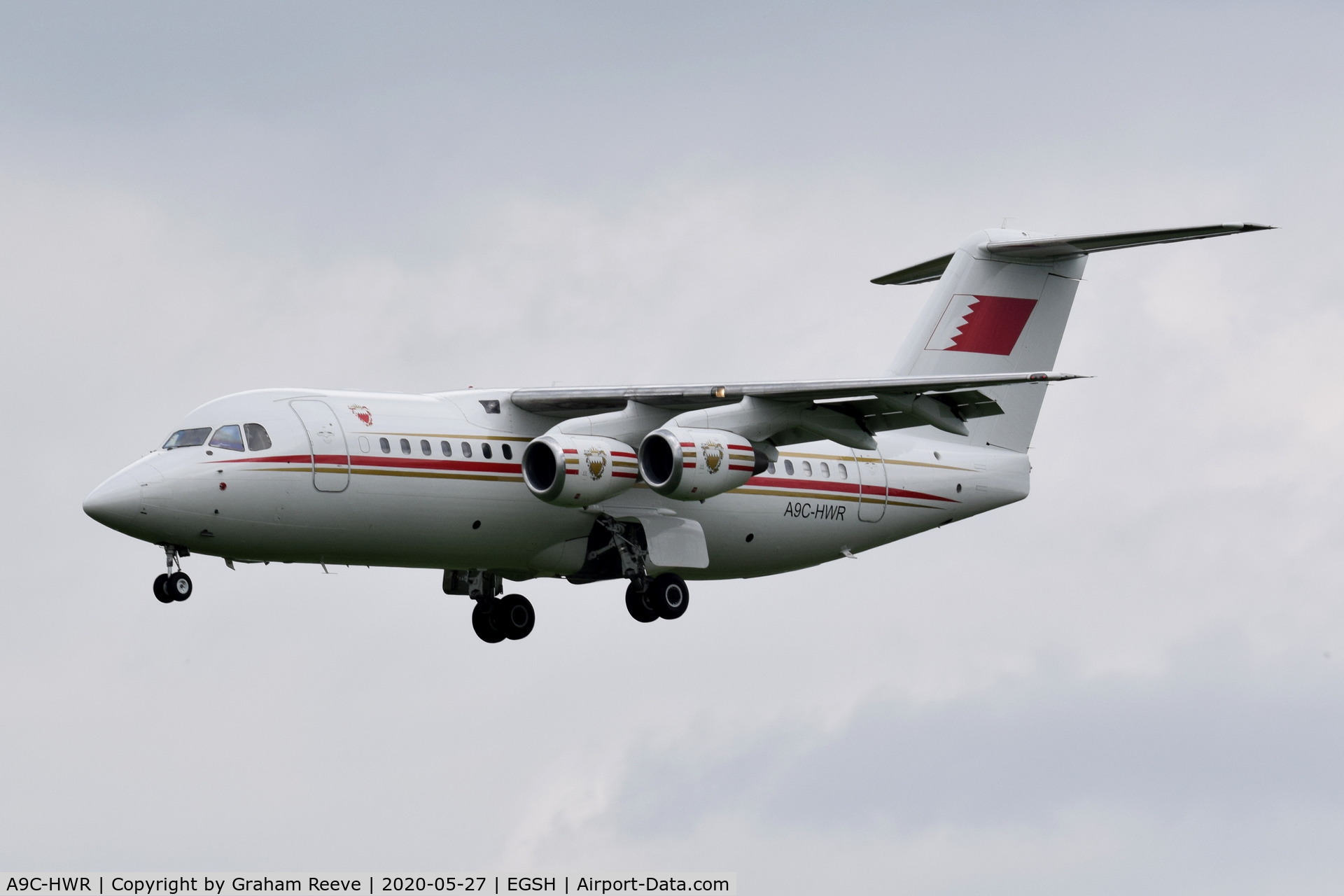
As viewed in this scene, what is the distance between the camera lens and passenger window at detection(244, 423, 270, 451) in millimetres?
21016

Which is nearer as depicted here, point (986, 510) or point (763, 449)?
point (763, 449)

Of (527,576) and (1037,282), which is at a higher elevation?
(1037,282)

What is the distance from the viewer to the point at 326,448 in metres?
21.2

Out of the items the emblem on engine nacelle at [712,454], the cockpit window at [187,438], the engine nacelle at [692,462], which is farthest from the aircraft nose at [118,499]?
the emblem on engine nacelle at [712,454]

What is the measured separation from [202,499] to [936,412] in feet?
25.8

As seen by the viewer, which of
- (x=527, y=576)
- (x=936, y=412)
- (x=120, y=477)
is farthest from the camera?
(x=527, y=576)

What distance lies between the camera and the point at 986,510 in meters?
26.6

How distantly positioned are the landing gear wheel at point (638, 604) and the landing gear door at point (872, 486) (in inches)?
129

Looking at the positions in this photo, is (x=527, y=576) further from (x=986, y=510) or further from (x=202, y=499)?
(x=986, y=510)

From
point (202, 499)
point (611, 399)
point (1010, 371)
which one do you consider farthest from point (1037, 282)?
point (202, 499)

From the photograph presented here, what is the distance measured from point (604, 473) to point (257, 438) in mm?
3681

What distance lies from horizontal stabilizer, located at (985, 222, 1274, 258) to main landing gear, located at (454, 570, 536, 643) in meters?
7.57

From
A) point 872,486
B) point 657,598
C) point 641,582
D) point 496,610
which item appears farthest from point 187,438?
Result: point 872,486

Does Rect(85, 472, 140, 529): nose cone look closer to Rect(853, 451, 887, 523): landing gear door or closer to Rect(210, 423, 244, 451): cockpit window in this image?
Rect(210, 423, 244, 451): cockpit window
